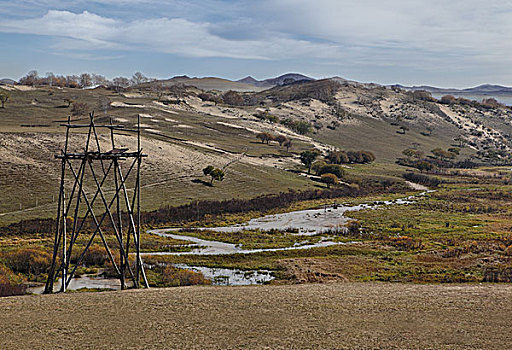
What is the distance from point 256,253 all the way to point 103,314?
24.3 m

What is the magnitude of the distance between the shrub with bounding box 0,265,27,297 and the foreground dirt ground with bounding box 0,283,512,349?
4.37 meters

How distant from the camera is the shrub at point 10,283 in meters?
27.7

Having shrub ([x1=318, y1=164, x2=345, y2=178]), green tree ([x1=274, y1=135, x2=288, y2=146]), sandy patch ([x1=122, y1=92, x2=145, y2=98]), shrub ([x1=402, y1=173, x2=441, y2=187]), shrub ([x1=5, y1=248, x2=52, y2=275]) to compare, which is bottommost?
shrub ([x1=402, y1=173, x2=441, y2=187])

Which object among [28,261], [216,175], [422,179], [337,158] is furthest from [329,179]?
[28,261]

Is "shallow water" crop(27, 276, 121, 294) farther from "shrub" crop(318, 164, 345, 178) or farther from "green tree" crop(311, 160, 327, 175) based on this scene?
"green tree" crop(311, 160, 327, 175)

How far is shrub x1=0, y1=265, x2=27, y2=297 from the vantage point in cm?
2775

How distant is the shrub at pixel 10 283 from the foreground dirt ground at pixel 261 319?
4.37 metres

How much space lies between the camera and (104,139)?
278 ft

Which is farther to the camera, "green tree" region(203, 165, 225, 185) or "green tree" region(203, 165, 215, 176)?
"green tree" region(203, 165, 215, 176)

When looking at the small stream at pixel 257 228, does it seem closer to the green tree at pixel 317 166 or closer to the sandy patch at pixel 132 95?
the green tree at pixel 317 166

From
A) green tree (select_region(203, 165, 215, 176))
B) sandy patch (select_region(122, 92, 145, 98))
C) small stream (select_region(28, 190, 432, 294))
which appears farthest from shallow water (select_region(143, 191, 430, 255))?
sandy patch (select_region(122, 92, 145, 98))

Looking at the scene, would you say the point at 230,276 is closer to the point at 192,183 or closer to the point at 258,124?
the point at 192,183

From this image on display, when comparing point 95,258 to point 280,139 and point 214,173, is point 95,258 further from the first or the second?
point 280,139

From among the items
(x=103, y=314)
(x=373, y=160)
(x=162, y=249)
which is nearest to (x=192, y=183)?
(x=162, y=249)
